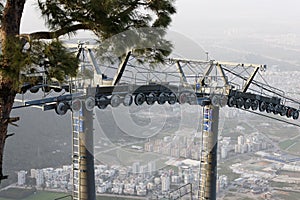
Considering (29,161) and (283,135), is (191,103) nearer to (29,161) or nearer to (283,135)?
(29,161)

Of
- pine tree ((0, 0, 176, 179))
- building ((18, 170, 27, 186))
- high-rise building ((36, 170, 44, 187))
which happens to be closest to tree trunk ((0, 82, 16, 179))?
pine tree ((0, 0, 176, 179))

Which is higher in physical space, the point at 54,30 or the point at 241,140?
the point at 54,30

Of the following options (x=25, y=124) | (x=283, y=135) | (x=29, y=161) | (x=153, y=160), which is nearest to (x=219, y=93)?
(x=153, y=160)

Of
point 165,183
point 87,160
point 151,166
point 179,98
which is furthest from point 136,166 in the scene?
point 87,160

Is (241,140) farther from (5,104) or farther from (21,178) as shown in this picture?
(5,104)

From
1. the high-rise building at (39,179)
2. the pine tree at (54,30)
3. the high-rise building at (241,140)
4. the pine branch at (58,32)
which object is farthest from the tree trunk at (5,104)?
the high-rise building at (241,140)

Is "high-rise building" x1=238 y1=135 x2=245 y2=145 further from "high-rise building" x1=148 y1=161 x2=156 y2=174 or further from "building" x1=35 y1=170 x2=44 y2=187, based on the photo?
"building" x1=35 y1=170 x2=44 y2=187

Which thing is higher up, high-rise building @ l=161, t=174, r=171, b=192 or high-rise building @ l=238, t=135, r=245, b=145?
high-rise building @ l=238, t=135, r=245, b=145
